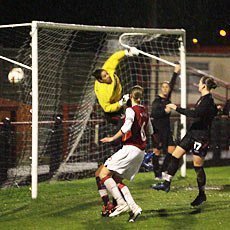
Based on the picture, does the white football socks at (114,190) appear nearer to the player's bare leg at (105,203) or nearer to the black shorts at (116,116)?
the player's bare leg at (105,203)

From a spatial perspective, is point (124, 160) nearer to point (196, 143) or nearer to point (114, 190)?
point (114, 190)

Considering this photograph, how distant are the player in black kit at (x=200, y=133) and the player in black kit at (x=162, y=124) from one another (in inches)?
132

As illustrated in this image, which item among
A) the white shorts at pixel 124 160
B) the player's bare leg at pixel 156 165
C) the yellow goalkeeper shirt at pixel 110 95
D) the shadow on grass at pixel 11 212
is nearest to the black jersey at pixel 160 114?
the player's bare leg at pixel 156 165

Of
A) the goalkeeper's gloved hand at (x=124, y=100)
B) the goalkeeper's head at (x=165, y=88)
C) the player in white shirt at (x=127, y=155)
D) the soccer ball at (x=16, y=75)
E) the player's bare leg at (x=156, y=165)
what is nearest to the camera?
the player in white shirt at (x=127, y=155)

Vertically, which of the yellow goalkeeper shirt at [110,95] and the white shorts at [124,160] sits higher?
the yellow goalkeeper shirt at [110,95]

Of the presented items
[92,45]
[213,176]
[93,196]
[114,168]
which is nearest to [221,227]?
[114,168]

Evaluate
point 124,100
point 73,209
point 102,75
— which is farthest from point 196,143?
point 73,209

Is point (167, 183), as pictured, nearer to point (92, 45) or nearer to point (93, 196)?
point (93, 196)

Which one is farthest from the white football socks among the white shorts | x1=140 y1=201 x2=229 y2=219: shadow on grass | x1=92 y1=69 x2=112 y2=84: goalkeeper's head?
x1=92 y1=69 x2=112 y2=84: goalkeeper's head

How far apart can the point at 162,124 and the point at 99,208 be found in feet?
14.1

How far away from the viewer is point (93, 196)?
14.5 m

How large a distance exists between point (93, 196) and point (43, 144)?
365cm

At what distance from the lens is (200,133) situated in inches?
518

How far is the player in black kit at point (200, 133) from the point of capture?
12961mm
